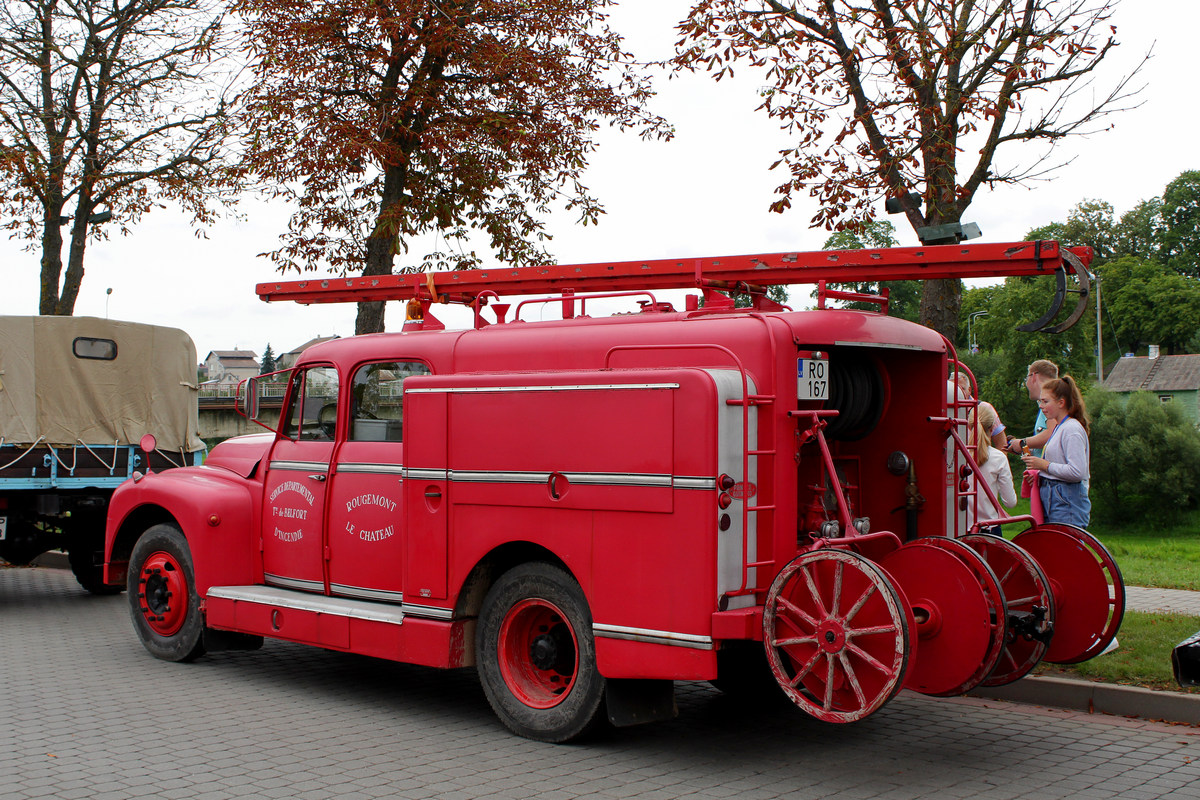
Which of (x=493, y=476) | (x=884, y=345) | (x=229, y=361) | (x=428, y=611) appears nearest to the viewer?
(x=884, y=345)

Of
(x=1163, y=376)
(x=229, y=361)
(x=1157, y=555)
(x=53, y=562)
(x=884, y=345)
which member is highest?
(x=229, y=361)

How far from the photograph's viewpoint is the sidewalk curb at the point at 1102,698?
672 centimetres

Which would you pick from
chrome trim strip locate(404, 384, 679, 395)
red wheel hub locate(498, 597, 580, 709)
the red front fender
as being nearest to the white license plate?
chrome trim strip locate(404, 384, 679, 395)

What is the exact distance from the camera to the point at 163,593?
28.3ft

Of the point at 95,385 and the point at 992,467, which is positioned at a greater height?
the point at 95,385

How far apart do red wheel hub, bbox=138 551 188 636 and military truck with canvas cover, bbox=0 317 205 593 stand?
339 centimetres

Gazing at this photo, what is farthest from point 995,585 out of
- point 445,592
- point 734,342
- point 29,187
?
point 29,187

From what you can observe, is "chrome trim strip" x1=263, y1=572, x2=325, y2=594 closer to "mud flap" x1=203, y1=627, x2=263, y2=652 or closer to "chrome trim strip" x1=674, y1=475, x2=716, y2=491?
"mud flap" x1=203, y1=627, x2=263, y2=652

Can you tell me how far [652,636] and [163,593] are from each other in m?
4.56

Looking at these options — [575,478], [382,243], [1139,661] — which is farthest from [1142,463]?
[575,478]

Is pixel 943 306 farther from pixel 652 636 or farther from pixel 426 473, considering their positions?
pixel 652 636

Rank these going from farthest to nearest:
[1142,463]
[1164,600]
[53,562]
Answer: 1. [1142,463]
2. [53,562]
3. [1164,600]

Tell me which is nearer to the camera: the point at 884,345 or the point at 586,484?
the point at 586,484

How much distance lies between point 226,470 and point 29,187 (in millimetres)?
10651
